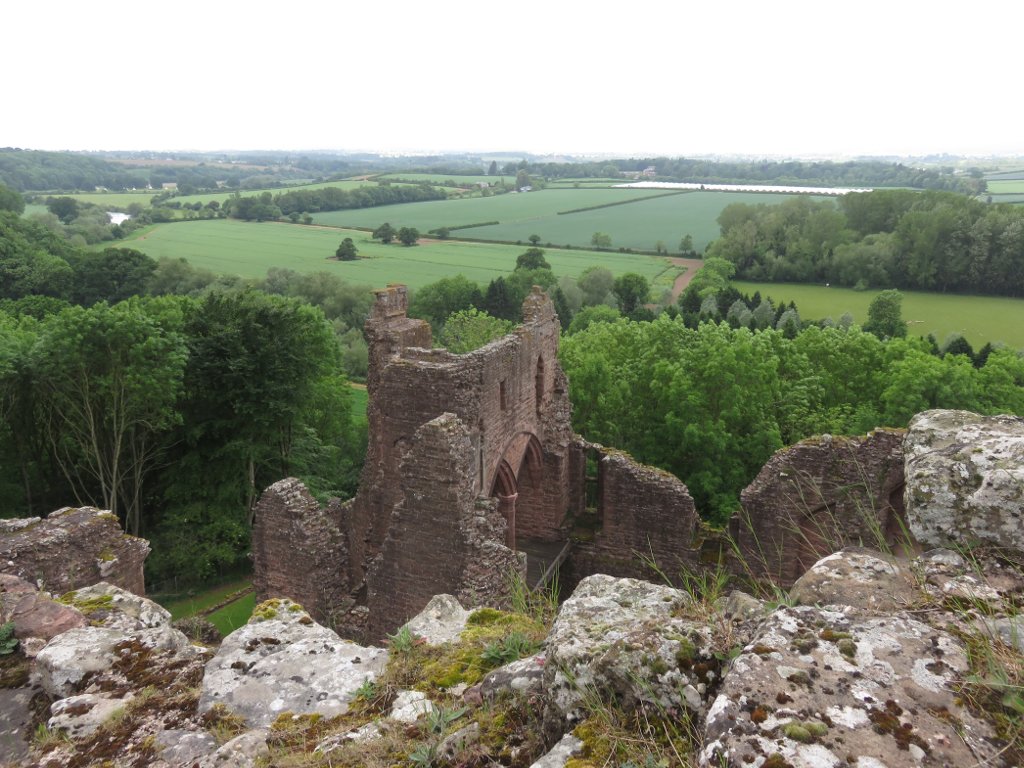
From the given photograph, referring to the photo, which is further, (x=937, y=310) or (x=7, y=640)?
(x=937, y=310)

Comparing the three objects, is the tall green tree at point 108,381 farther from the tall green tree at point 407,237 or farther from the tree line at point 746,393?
the tall green tree at point 407,237

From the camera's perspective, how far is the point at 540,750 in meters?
3.02

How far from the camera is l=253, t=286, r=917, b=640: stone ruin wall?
10.5 metres

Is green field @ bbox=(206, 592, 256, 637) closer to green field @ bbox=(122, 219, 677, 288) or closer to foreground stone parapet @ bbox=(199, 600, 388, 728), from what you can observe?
foreground stone parapet @ bbox=(199, 600, 388, 728)

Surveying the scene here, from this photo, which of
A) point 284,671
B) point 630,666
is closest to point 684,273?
point 284,671

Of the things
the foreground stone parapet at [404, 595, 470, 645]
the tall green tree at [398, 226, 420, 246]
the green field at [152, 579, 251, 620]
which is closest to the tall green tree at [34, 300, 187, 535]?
the green field at [152, 579, 251, 620]

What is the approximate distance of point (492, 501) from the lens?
11297 mm

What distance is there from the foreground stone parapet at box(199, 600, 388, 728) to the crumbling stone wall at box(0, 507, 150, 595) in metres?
4.07

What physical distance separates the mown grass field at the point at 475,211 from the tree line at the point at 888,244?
29.7m

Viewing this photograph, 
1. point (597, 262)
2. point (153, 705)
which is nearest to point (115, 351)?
point (153, 705)

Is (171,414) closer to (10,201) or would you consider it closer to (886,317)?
(886,317)

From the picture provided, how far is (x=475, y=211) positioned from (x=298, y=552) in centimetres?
12509

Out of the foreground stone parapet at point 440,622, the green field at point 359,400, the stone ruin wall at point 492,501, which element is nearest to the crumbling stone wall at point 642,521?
the stone ruin wall at point 492,501

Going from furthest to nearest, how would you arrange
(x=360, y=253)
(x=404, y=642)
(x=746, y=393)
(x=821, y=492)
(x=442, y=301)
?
(x=360, y=253)
(x=442, y=301)
(x=746, y=393)
(x=821, y=492)
(x=404, y=642)
